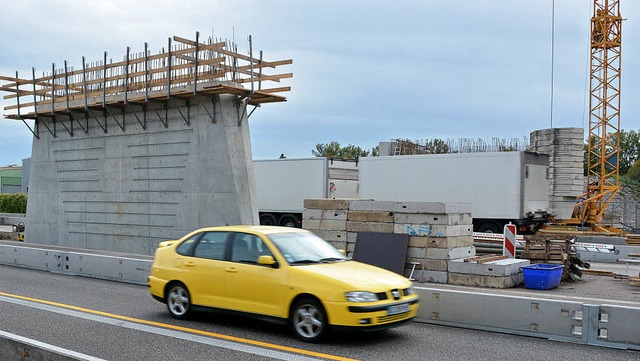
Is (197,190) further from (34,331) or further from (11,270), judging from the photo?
(34,331)

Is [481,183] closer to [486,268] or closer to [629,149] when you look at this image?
[486,268]

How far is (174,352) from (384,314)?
251 centimetres

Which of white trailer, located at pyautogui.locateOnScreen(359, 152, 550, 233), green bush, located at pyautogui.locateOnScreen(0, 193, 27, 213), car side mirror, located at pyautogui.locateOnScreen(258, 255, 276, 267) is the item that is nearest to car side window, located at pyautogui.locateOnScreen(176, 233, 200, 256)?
car side mirror, located at pyautogui.locateOnScreen(258, 255, 276, 267)

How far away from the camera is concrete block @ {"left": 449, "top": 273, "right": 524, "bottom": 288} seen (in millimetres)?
13742

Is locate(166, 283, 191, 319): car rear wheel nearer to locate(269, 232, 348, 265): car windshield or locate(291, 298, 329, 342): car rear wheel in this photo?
Answer: locate(269, 232, 348, 265): car windshield

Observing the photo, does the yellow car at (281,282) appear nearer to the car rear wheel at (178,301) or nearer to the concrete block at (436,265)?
the car rear wheel at (178,301)

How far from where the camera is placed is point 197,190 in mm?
18422

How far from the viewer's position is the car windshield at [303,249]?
8.77 m

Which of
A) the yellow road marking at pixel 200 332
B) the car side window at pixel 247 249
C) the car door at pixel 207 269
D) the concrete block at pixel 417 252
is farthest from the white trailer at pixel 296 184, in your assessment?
the car side window at pixel 247 249

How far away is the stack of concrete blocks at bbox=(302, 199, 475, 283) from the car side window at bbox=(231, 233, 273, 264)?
6177 mm

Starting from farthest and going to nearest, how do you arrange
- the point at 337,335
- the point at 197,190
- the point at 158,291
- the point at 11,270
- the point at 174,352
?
1. the point at 197,190
2. the point at 11,270
3. the point at 158,291
4. the point at 337,335
5. the point at 174,352

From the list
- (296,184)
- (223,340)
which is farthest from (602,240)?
(223,340)

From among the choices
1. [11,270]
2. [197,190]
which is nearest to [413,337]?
[197,190]

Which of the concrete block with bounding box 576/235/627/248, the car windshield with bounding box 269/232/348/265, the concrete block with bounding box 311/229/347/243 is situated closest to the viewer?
the car windshield with bounding box 269/232/348/265
